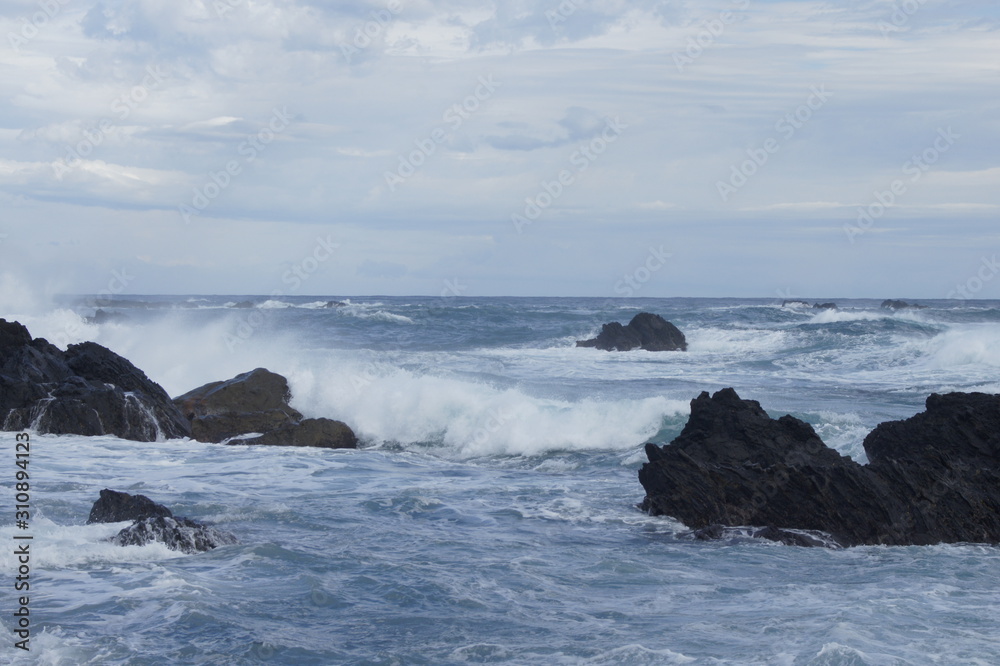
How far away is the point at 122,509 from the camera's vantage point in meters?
9.65

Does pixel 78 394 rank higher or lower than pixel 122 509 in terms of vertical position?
higher

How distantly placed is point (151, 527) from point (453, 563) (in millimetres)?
2909

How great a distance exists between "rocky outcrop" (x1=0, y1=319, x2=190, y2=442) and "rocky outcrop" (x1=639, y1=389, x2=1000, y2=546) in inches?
351

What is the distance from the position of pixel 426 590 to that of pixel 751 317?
170 ft

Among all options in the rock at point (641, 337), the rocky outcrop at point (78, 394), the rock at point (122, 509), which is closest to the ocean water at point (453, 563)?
the rock at point (122, 509)

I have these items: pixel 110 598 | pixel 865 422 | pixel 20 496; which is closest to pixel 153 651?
pixel 110 598

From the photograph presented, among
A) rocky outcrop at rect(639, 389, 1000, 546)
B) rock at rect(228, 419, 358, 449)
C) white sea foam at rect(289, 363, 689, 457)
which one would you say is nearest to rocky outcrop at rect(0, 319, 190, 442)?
rock at rect(228, 419, 358, 449)

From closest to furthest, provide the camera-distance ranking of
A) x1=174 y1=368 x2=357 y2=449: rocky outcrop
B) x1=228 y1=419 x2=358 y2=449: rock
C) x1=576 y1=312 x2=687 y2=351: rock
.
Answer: x1=228 y1=419 x2=358 y2=449: rock, x1=174 y1=368 x2=357 y2=449: rocky outcrop, x1=576 y1=312 x2=687 y2=351: rock

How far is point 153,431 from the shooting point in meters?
16.0

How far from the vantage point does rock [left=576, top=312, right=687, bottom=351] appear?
3809cm

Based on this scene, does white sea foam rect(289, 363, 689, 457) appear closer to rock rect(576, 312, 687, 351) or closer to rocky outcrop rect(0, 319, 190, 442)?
rocky outcrop rect(0, 319, 190, 442)

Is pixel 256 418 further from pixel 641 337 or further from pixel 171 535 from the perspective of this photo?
pixel 641 337

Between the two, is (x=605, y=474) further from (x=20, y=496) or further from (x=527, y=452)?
(x=20, y=496)

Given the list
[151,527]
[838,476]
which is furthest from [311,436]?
[838,476]
